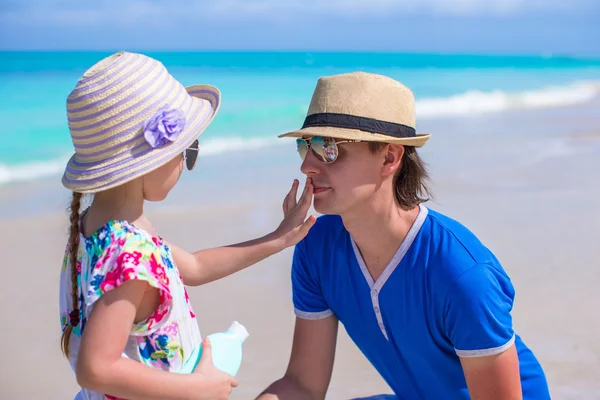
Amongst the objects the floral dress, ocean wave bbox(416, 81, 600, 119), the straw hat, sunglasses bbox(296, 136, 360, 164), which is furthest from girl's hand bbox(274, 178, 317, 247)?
ocean wave bbox(416, 81, 600, 119)

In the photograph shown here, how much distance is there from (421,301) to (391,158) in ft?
1.94

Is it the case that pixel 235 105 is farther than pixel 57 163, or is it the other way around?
pixel 235 105

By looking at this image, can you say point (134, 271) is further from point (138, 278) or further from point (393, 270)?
point (393, 270)

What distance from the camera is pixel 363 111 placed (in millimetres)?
2898

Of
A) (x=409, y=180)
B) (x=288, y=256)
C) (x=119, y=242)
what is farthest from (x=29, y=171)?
(x=119, y=242)

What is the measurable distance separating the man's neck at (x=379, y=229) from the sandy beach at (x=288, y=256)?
5.59 feet

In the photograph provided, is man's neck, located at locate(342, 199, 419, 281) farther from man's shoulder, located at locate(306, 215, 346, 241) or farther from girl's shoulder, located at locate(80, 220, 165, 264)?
girl's shoulder, located at locate(80, 220, 165, 264)

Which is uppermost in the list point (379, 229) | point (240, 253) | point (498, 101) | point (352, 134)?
point (352, 134)

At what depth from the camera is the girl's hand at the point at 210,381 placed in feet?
7.48

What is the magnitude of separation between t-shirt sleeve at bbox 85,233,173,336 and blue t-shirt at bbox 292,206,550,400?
98 cm

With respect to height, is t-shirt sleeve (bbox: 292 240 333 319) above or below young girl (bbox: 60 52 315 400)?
below

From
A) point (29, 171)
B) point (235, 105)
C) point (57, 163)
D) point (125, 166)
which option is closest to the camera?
point (125, 166)

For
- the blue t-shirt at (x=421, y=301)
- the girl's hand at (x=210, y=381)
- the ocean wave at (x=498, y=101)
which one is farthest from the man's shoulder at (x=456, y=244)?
the ocean wave at (x=498, y=101)

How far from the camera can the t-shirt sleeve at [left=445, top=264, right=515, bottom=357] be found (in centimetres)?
261
